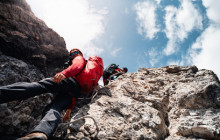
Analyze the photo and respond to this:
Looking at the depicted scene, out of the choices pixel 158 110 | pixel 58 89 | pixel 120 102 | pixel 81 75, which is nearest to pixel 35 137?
pixel 58 89

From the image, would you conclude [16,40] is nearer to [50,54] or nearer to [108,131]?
[50,54]

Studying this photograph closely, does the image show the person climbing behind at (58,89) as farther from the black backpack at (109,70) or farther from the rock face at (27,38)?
the black backpack at (109,70)

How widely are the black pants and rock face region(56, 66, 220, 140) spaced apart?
0.48 metres

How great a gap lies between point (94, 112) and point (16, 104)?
2.34 metres

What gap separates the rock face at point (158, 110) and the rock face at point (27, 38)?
326cm

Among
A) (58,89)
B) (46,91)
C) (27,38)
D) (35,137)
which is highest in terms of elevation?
(27,38)

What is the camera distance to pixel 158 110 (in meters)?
3.93

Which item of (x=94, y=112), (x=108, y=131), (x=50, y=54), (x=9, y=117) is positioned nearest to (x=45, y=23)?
(x=50, y=54)

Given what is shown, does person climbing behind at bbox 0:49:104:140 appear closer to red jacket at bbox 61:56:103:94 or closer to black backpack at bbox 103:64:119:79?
red jacket at bbox 61:56:103:94

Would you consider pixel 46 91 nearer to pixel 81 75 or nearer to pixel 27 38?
pixel 81 75

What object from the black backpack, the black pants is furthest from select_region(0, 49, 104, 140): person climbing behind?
the black backpack

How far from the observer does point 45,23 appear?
21.9 ft

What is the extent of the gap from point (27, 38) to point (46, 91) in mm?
3274

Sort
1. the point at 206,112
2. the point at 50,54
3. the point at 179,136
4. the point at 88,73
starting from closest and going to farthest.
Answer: the point at 179,136, the point at 206,112, the point at 88,73, the point at 50,54
